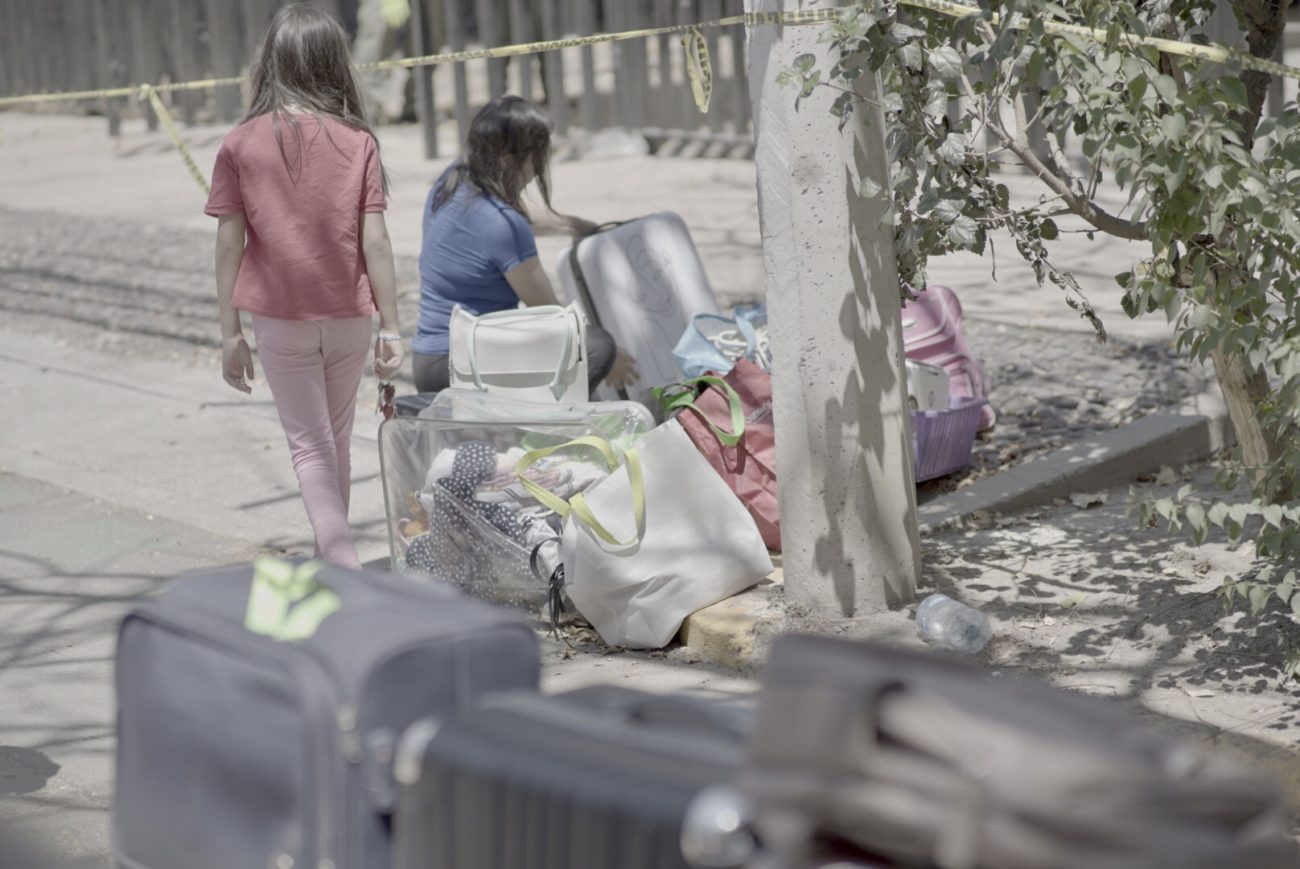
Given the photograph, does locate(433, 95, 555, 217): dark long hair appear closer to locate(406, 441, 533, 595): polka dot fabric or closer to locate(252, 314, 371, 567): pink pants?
locate(252, 314, 371, 567): pink pants

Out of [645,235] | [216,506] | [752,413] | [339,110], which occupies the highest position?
[339,110]

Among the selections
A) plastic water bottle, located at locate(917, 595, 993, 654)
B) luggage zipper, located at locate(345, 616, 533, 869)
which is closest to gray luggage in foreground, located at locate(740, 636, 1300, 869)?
luggage zipper, located at locate(345, 616, 533, 869)

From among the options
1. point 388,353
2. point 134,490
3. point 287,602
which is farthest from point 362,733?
point 134,490

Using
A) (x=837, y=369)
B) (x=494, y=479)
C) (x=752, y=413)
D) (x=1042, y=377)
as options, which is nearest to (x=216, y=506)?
(x=494, y=479)

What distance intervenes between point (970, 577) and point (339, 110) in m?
2.35

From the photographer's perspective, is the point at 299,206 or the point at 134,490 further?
the point at 134,490

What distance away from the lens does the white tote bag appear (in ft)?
14.6

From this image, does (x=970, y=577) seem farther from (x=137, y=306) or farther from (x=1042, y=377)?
(x=137, y=306)

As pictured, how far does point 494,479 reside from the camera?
483cm

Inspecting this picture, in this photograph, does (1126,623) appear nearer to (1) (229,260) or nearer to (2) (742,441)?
(2) (742,441)

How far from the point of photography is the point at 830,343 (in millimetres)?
4367

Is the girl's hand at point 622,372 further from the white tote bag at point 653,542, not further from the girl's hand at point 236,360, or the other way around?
the girl's hand at point 236,360

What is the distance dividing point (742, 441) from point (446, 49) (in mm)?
12104

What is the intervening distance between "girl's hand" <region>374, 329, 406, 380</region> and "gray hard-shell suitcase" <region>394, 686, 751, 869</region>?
291 centimetres
